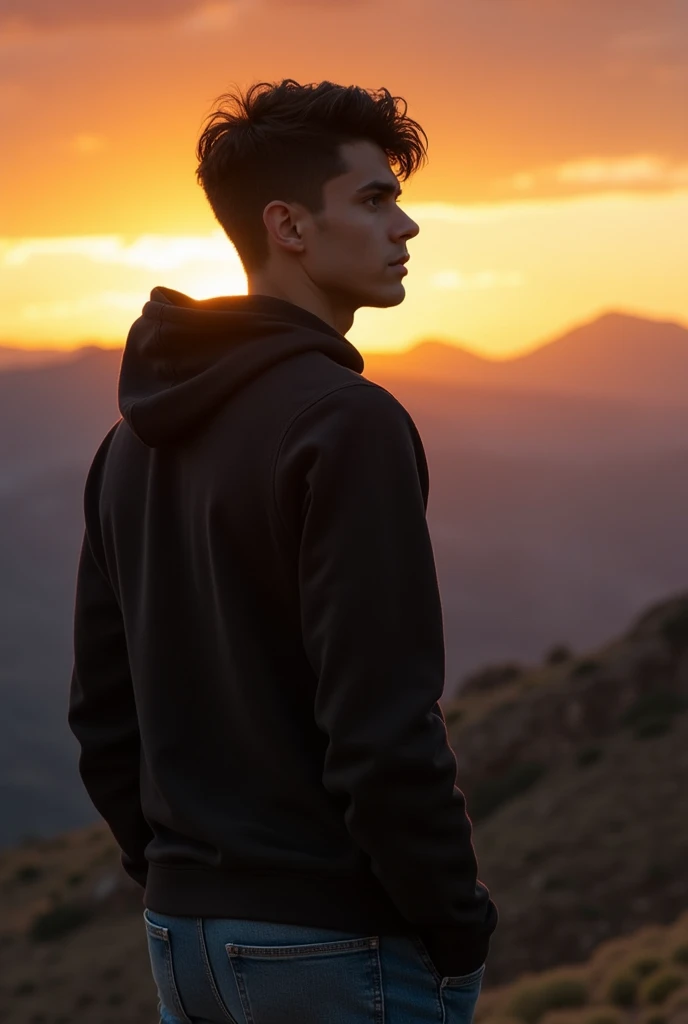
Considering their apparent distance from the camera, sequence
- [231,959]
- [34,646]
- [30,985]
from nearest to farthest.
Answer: [231,959], [30,985], [34,646]

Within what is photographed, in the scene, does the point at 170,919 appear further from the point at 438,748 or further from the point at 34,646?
the point at 34,646

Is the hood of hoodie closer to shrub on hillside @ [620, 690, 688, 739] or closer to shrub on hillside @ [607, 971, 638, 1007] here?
shrub on hillside @ [607, 971, 638, 1007]

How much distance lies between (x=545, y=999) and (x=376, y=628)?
14882 millimetres

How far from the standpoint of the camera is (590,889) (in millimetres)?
26875

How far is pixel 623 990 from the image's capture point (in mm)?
14320

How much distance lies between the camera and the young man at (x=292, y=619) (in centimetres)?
210

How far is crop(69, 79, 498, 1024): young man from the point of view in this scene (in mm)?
2096

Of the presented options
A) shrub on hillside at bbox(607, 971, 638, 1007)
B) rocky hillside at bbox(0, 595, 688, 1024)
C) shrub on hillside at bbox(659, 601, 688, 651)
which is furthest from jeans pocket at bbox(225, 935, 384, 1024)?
shrub on hillside at bbox(659, 601, 688, 651)

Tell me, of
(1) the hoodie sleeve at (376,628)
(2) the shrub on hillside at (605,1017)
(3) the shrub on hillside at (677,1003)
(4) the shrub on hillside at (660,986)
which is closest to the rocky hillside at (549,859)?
(4) the shrub on hillside at (660,986)

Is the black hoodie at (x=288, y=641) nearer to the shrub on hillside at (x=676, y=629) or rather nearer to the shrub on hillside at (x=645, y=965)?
the shrub on hillside at (x=645, y=965)

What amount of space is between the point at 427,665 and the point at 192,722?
1.61 ft

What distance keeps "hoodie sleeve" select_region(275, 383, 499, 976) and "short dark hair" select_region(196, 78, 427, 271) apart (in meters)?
0.56

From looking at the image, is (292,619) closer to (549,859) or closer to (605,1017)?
(605,1017)

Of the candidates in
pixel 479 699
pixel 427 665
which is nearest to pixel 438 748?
pixel 427 665
